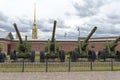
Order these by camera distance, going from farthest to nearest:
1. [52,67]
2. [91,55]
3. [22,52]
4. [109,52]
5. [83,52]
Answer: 1. [109,52]
2. [91,55]
3. [83,52]
4. [22,52]
5. [52,67]

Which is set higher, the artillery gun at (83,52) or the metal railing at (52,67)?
the artillery gun at (83,52)

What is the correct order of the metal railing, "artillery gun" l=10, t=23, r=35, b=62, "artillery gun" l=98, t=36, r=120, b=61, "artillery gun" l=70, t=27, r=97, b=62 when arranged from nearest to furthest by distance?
the metal railing
"artillery gun" l=10, t=23, r=35, b=62
"artillery gun" l=70, t=27, r=97, b=62
"artillery gun" l=98, t=36, r=120, b=61

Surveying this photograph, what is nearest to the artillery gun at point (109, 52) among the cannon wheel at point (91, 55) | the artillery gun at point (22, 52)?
the cannon wheel at point (91, 55)

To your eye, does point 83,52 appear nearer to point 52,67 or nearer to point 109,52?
point 109,52

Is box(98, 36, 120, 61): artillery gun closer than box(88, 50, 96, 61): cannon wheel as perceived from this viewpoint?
No

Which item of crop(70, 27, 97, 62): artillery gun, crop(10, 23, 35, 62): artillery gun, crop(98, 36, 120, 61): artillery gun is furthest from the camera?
crop(98, 36, 120, 61): artillery gun

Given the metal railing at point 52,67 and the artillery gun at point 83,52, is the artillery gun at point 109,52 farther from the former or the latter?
the metal railing at point 52,67

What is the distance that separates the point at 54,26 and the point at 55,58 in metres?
3.74

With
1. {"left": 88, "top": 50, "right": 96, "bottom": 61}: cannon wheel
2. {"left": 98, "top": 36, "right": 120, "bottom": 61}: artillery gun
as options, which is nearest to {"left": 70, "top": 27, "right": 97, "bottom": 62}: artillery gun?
{"left": 88, "top": 50, "right": 96, "bottom": 61}: cannon wheel

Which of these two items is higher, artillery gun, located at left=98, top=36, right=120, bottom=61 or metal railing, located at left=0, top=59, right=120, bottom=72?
artillery gun, located at left=98, top=36, right=120, bottom=61

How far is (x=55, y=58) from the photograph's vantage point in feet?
109

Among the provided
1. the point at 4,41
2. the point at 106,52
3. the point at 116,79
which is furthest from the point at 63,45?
the point at 116,79

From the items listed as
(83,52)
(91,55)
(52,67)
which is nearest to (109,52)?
(91,55)

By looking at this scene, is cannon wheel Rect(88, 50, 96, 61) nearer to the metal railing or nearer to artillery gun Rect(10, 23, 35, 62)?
artillery gun Rect(10, 23, 35, 62)
